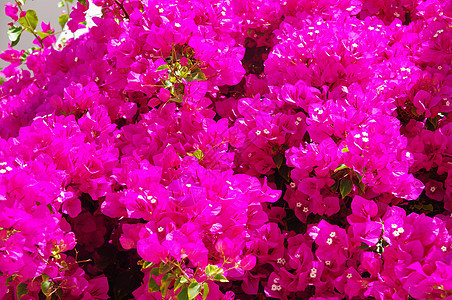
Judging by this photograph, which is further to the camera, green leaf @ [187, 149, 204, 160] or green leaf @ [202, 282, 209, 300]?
green leaf @ [187, 149, 204, 160]

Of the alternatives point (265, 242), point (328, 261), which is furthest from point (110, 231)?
point (328, 261)

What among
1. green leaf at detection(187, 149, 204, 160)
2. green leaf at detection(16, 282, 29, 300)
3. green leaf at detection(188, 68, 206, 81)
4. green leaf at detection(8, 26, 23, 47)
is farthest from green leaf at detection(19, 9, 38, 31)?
green leaf at detection(16, 282, 29, 300)

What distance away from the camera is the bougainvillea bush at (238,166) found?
110cm

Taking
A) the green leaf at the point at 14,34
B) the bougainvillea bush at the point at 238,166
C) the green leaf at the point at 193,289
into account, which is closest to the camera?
the green leaf at the point at 193,289

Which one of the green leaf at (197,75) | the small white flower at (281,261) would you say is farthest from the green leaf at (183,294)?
the green leaf at (197,75)

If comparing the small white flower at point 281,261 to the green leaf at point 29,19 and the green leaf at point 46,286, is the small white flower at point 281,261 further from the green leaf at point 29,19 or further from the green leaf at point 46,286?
the green leaf at point 29,19

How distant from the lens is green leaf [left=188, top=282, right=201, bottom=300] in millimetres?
995

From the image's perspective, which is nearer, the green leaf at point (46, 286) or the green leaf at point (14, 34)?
the green leaf at point (46, 286)

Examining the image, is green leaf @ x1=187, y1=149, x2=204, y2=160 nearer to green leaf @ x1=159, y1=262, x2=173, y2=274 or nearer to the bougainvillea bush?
the bougainvillea bush

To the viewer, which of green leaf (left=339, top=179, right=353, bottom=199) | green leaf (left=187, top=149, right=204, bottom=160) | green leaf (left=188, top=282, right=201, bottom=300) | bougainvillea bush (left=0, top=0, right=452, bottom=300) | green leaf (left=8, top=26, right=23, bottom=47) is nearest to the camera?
green leaf (left=188, top=282, right=201, bottom=300)

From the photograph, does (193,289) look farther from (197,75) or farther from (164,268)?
(197,75)

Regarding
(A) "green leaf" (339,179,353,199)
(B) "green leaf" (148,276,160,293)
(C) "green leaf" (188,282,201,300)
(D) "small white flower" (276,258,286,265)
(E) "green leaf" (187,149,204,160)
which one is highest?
(E) "green leaf" (187,149,204,160)

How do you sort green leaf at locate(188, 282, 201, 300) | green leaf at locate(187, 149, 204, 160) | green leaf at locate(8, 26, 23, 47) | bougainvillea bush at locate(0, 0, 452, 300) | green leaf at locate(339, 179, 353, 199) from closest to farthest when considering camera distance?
green leaf at locate(188, 282, 201, 300)
bougainvillea bush at locate(0, 0, 452, 300)
green leaf at locate(339, 179, 353, 199)
green leaf at locate(187, 149, 204, 160)
green leaf at locate(8, 26, 23, 47)

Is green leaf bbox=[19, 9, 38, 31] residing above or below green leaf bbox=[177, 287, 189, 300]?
above
